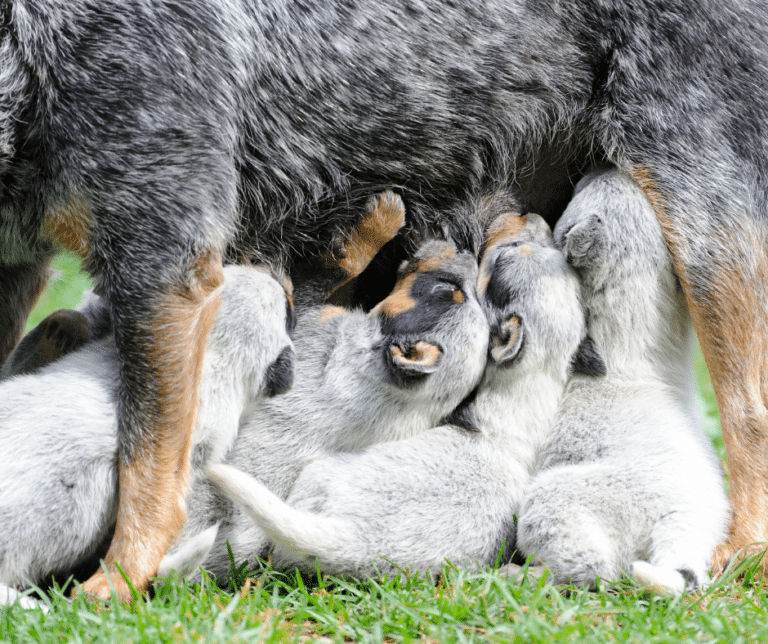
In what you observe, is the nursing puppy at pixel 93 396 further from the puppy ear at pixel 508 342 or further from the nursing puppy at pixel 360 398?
the puppy ear at pixel 508 342

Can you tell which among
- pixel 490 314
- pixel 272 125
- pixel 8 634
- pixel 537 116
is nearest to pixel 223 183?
pixel 272 125

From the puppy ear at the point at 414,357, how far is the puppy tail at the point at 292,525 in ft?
2.17

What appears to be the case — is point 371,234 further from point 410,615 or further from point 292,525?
point 410,615

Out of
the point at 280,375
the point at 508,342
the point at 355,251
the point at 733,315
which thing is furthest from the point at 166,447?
the point at 733,315

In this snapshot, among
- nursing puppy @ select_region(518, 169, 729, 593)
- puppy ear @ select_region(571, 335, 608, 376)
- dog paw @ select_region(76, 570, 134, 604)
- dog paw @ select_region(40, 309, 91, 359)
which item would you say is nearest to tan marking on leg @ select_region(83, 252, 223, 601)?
dog paw @ select_region(76, 570, 134, 604)

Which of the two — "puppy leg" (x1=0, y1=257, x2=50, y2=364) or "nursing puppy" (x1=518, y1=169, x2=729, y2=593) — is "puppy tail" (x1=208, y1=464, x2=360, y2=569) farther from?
"puppy leg" (x1=0, y1=257, x2=50, y2=364)

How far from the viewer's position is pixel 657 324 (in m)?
3.64

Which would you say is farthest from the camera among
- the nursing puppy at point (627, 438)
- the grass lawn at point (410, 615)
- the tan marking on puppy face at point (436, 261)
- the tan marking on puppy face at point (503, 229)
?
the tan marking on puppy face at point (503, 229)

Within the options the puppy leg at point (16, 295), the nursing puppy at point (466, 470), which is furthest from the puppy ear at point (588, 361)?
the puppy leg at point (16, 295)

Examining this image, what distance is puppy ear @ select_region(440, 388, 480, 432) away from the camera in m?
3.42

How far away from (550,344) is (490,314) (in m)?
0.29

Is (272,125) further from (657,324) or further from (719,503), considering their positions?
(719,503)

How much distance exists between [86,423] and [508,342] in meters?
1.70

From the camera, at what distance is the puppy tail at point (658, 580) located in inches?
108
